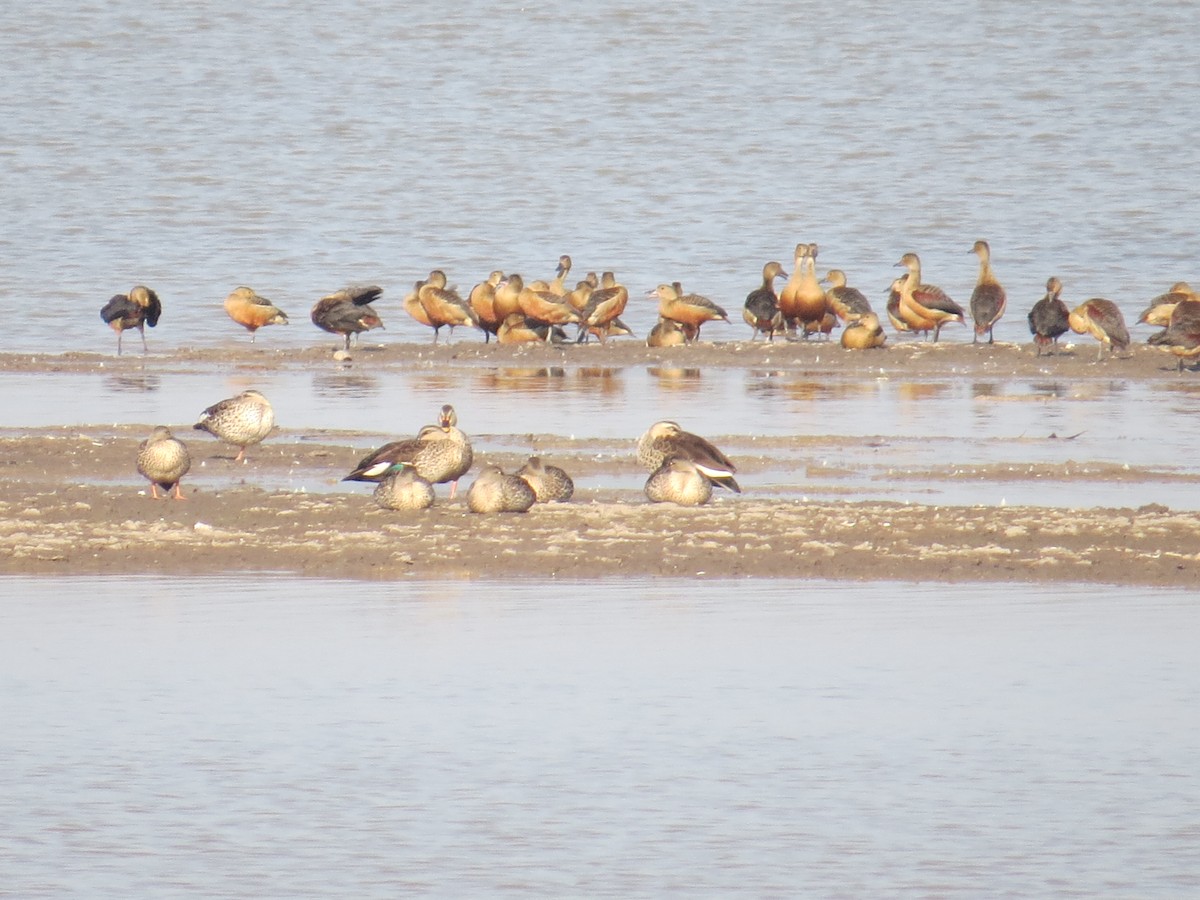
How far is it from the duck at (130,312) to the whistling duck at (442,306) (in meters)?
2.86

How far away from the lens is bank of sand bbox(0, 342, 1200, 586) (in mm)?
11484

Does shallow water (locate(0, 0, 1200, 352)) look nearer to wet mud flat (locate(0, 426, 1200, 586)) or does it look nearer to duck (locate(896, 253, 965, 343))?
duck (locate(896, 253, 965, 343))

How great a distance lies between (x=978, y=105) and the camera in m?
63.4

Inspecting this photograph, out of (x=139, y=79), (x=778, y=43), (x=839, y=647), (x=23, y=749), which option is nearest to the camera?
(x=23, y=749)

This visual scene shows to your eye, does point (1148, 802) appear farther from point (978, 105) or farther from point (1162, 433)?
point (978, 105)

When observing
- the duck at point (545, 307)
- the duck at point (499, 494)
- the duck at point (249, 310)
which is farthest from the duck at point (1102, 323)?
the duck at point (499, 494)

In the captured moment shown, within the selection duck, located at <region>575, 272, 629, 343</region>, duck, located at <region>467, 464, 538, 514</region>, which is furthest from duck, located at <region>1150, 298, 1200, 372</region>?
duck, located at <region>467, 464, 538, 514</region>

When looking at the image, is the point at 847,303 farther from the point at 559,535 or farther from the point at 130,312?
the point at 559,535

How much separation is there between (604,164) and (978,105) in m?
13.6

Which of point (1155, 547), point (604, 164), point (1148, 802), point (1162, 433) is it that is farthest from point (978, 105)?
point (1148, 802)

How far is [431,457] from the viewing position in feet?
43.9

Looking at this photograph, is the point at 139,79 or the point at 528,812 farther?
the point at 139,79

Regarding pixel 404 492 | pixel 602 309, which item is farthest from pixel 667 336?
pixel 404 492

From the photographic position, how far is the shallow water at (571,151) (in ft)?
120
